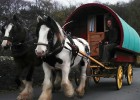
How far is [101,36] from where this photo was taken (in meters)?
13.2

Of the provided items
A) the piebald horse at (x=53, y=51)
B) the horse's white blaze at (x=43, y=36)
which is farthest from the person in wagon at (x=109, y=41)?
the horse's white blaze at (x=43, y=36)

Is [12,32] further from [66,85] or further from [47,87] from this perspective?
[66,85]

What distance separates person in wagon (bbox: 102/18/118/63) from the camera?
38.6 ft

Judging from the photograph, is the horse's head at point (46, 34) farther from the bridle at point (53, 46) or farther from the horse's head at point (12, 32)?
the horse's head at point (12, 32)

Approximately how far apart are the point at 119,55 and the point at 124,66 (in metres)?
0.88

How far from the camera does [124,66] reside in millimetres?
12977

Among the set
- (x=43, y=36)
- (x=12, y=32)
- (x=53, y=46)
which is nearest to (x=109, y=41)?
(x=53, y=46)

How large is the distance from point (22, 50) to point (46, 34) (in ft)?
4.91

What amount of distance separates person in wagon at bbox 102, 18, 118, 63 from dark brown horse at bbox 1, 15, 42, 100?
113 inches

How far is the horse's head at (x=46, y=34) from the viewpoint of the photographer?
7812 mm

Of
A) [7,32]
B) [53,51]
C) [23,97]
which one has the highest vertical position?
[7,32]

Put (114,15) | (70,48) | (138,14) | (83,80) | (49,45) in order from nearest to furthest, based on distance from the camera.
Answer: (49,45), (70,48), (83,80), (114,15), (138,14)

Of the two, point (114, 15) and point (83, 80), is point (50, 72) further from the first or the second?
point (114, 15)

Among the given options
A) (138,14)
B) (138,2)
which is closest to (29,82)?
(138,14)
